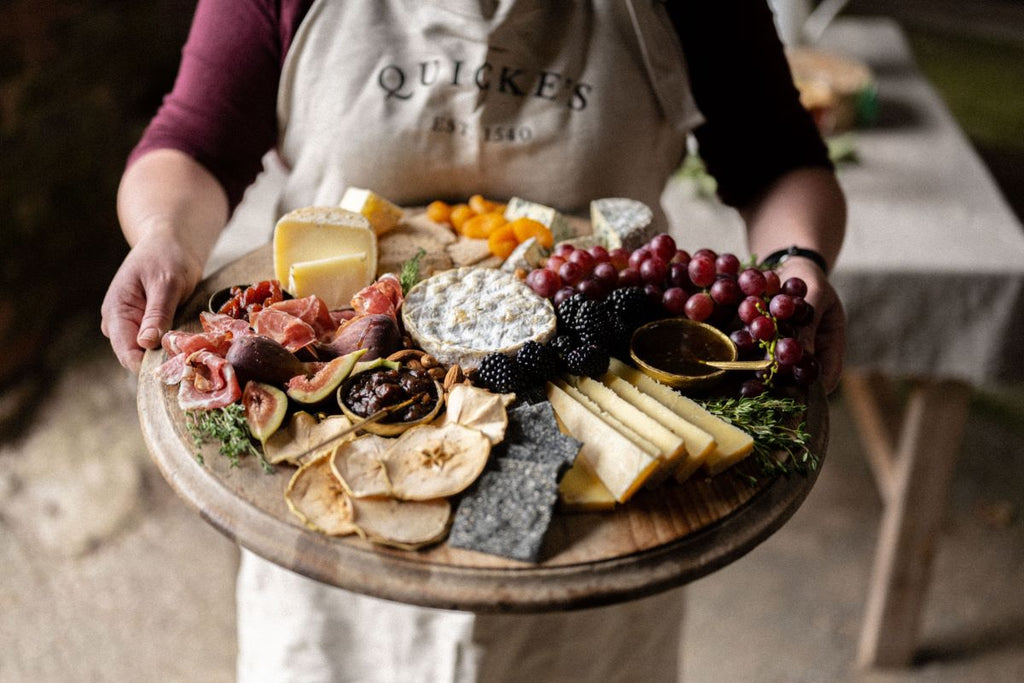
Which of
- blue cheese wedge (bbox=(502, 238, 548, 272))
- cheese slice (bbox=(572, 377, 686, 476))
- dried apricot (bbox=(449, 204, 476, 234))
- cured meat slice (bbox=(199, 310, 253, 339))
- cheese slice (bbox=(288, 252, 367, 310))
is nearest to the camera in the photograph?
cheese slice (bbox=(572, 377, 686, 476))

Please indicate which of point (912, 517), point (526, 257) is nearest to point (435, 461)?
point (526, 257)

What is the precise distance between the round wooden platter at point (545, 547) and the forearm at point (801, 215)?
2.22 feet

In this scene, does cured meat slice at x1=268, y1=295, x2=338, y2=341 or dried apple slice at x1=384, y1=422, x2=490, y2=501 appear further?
cured meat slice at x1=268, y1=295, x2=338, y2=341

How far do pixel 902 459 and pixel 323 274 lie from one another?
1951 mm

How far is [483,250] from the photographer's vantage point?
171 centimetres

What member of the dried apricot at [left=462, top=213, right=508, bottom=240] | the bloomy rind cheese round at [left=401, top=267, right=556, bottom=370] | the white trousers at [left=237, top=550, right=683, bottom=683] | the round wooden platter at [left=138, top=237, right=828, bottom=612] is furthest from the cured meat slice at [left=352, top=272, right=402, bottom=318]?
the white trousers at [left=237, top=550, right=683, bottom=683]

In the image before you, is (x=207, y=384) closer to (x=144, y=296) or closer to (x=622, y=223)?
(x=144, y=296)

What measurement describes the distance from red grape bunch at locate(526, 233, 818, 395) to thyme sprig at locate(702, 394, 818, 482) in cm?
4

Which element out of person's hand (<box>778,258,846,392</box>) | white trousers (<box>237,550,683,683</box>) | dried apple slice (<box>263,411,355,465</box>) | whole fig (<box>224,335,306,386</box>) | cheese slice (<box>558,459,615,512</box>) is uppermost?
whole fig (<box>224,335,306,386</box>)

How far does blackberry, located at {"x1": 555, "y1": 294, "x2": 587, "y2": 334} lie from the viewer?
142 centimetres

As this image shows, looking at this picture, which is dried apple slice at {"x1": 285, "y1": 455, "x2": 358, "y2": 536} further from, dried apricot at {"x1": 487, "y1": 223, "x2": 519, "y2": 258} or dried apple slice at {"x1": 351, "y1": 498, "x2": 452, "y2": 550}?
dried apricot at {"x1": 487, "y1": 223, "x2": 519, "y2": 258}

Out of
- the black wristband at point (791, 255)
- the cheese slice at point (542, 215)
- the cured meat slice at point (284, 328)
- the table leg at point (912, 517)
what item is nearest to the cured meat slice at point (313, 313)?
the cured meat slice at point (284, 328)

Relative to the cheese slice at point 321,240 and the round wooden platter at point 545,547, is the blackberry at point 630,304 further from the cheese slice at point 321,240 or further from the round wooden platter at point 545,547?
the cheese slice at point 321,240

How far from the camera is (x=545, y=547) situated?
110cm
